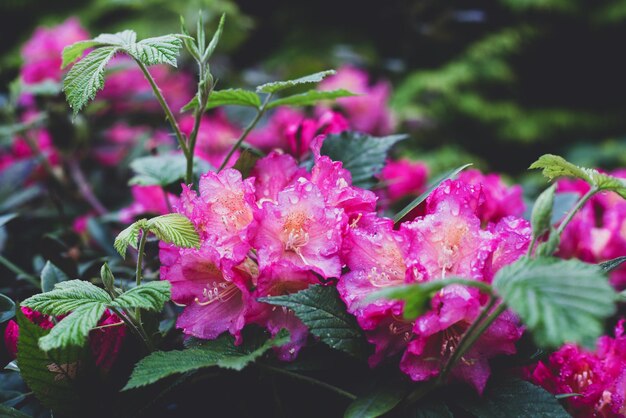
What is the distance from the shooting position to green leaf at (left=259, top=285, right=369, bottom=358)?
558 millimetres

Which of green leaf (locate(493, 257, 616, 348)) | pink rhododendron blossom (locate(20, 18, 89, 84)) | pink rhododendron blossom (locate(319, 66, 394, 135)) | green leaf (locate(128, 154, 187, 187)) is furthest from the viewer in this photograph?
pink rhododendron blossom (locate(319, 66, 394, 135))

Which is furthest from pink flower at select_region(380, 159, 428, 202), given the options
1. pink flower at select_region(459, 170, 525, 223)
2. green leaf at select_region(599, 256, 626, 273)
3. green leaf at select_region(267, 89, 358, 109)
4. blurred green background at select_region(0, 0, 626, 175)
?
blurred green background at select_region(0, 0, 626, 175)

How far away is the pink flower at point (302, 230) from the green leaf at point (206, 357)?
8cm

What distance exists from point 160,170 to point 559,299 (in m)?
0.60

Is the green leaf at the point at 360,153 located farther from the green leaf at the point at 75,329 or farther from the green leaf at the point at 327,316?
the green leaf at the point at 75,329

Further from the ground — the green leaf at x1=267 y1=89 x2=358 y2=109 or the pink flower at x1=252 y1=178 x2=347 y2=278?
the green leaf at x1=267 y1=89 x2=358 y2=109

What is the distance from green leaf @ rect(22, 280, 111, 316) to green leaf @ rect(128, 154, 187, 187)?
0.28 meters

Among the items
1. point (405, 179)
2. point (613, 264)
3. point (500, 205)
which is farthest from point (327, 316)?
point (405, 179)

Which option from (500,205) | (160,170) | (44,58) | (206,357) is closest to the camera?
(206,357)

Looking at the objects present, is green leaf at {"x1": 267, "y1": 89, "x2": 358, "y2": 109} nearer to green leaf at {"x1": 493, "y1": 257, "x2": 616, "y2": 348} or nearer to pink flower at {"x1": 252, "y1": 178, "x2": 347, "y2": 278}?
pink flower at {"x1": 252, "y1": 178, "x2": 347, "y2": 278}

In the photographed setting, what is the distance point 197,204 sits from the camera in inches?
24.7

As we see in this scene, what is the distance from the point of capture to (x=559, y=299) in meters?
0.42

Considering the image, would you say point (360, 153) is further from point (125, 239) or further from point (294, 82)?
point (125, 239)

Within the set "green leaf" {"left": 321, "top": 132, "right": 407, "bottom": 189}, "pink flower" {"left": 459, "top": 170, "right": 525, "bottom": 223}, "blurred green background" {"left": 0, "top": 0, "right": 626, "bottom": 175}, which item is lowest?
"blurred green background" {"left": 0, "top": 0, "right": 626, "bottom": 175}
